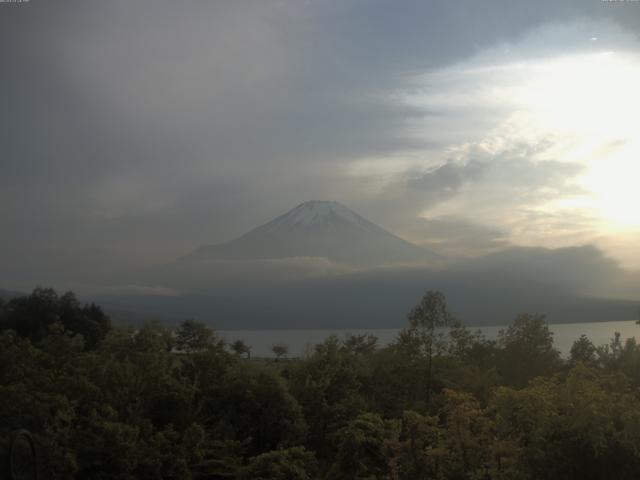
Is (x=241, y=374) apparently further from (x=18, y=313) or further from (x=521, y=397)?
(x=18, y=313)

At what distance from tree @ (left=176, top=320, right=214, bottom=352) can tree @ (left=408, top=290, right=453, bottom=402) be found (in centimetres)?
837

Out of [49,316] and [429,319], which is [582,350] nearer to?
[429,319]

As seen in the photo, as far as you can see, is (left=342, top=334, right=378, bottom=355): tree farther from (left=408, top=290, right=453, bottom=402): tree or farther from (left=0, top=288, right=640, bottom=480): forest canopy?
(left=408, top=290, right=453, bottom=402): tree

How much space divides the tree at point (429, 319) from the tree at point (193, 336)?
8.37 metres

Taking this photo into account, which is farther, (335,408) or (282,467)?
(335,408)

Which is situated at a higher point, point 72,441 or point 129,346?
point 129,346

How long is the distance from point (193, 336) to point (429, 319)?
12017mm

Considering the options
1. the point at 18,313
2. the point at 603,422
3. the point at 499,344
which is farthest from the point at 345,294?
the point at 603,422

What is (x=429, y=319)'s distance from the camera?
21844 millimetres

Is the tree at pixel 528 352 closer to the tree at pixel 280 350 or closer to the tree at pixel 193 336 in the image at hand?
the tree at pixel 193 336

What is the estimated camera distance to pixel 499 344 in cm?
2597

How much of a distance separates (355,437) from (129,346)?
424 inches

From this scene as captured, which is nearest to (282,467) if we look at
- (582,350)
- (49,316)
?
(582,350)

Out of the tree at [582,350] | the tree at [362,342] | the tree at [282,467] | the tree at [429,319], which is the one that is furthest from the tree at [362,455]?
the tree at [362,342]
